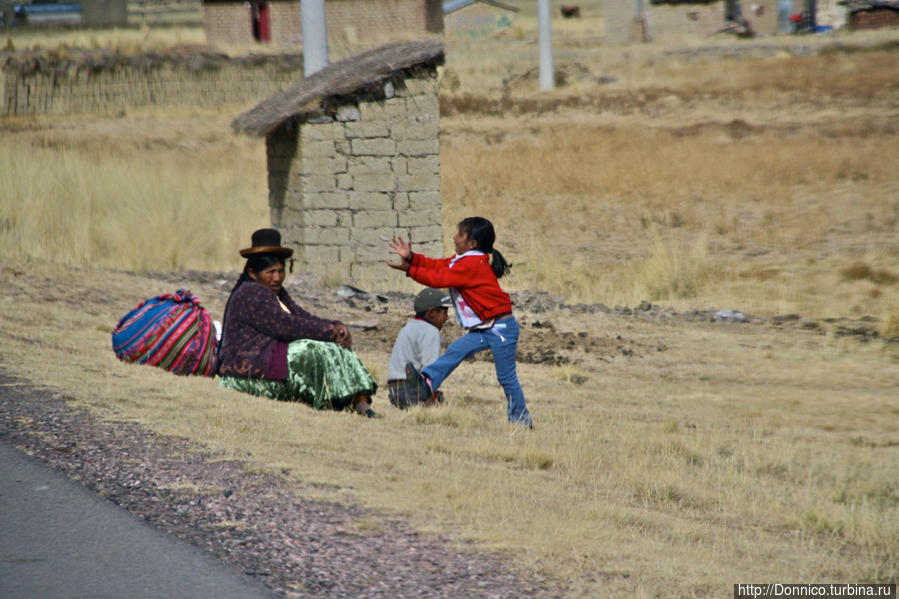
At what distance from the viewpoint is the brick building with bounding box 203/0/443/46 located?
49438 millimetres

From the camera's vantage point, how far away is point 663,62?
4434 centimetres

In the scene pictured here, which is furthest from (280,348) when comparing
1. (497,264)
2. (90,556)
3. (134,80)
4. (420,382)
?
(134,80)

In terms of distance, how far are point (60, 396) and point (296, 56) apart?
32.7 meters

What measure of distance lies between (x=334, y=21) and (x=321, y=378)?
44.6 m

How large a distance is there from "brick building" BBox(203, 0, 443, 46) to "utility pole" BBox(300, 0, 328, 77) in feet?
104

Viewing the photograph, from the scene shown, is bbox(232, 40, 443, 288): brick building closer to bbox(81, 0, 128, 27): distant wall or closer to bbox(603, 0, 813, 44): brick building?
bbox(603, 0, 813, 44): brick building

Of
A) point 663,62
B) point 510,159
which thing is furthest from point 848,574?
point 663,62

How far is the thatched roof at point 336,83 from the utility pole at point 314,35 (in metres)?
1.90

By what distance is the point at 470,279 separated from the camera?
23.7 feet

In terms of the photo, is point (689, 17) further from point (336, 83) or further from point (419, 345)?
point (419, 345)

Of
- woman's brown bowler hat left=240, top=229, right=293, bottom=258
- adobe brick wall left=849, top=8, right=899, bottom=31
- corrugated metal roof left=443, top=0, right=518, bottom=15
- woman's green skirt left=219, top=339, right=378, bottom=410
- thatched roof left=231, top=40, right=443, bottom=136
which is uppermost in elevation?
corrugated metal roof left=443, top=0, right=518, bottom=15

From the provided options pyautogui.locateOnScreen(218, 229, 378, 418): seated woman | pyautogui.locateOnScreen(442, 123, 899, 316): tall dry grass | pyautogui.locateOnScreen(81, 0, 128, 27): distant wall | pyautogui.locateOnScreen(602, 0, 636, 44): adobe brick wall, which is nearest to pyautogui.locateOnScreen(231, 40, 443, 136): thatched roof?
pyautogui.locateOnScreen(442, 123, 899, 316): tall dry grass

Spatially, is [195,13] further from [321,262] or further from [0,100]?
[321,262]

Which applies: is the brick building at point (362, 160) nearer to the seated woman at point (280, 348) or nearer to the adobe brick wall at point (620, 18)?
the seated woman at point (280, 348)
